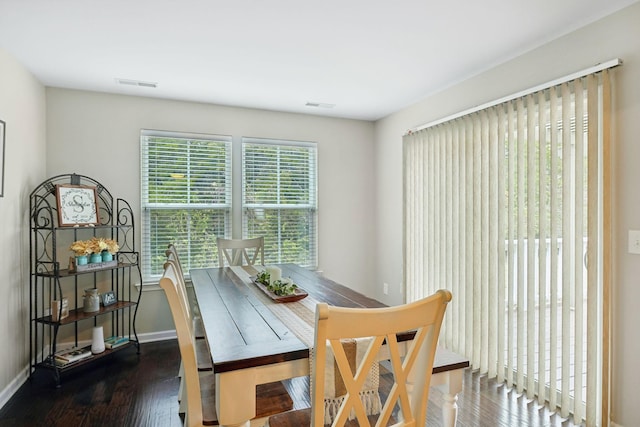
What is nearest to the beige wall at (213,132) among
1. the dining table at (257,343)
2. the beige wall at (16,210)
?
the beige wall at (16,210)

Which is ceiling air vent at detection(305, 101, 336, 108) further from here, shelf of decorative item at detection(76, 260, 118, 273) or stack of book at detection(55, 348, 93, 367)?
stack of book at detection(55, 348, 93, 367)

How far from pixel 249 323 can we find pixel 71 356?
206 centimetres

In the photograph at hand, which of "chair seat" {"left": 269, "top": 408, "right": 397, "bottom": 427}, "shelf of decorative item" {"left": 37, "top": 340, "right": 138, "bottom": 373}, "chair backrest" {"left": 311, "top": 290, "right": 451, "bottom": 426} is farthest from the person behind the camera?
"shelf of decorative item" {"left": 37, "top": 340, "right": 138, "bottom": 373}

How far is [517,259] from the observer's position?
259 centimetres

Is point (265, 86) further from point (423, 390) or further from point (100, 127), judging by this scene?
point (423, 390)

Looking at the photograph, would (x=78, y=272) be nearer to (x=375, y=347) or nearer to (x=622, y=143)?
(x=375, y=347)

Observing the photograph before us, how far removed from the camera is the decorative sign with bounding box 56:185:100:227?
298 centimetres

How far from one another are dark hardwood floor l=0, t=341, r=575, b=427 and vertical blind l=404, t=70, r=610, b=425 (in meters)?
0.17

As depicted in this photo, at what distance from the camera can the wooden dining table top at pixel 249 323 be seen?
1.39 meters

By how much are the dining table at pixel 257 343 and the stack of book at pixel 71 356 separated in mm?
1274

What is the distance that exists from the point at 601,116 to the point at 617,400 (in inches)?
63.2

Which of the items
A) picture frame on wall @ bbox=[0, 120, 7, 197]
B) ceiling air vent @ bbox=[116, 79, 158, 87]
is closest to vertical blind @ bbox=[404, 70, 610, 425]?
ceiling air vent @ bbox=[116, 79, 158, 87]

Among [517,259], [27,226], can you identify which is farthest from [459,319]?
[27,226]

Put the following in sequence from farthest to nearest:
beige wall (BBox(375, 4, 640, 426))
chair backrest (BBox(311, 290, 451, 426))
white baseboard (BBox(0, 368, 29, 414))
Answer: white baseboard (BBox(0, 368, 29, 414)) → beige wall (BBox(375, 4, 640, 426)) → chair backrest (BBox(311, 290, 451, 426))
